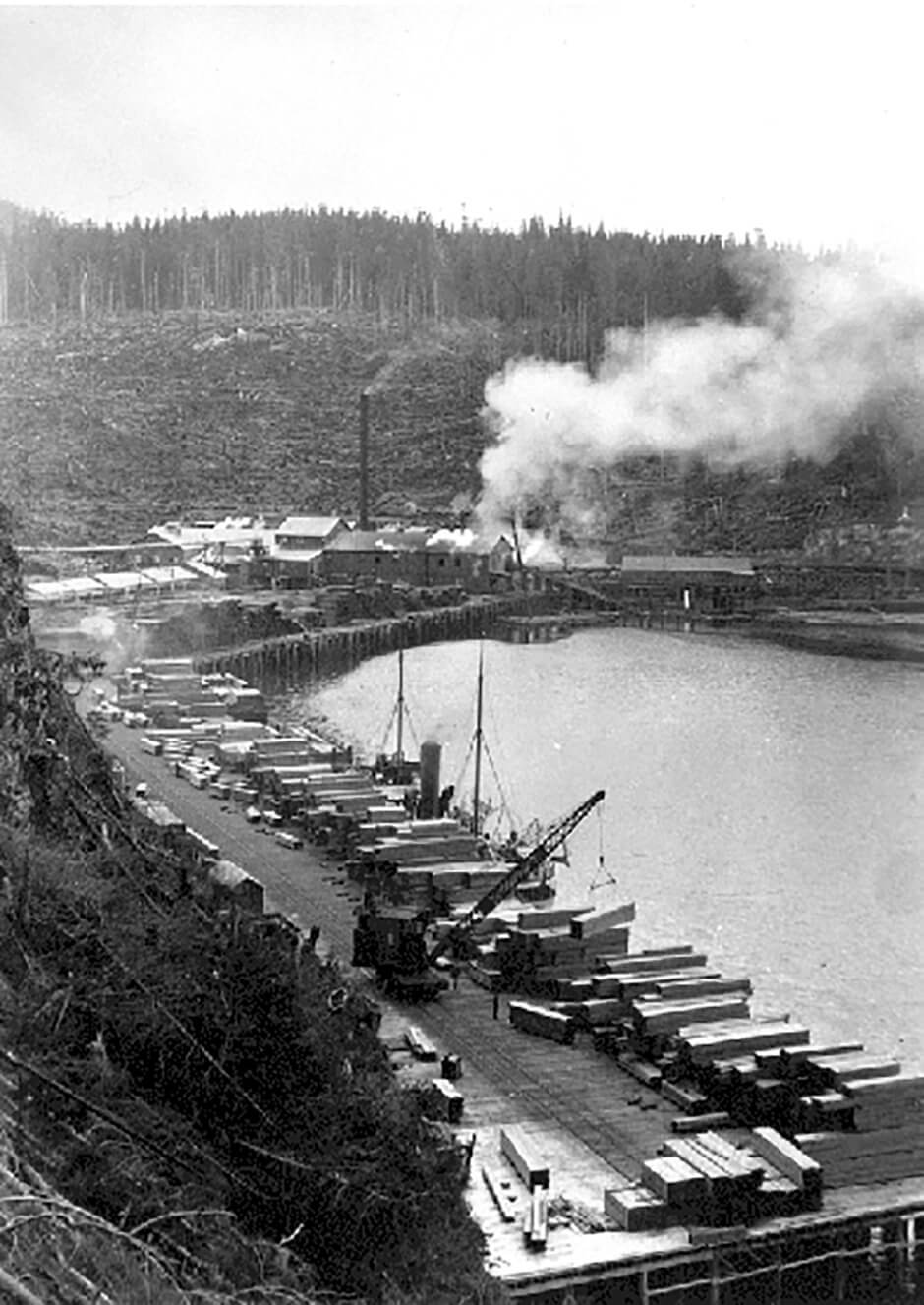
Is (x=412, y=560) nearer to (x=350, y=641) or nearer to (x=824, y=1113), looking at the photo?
(x=350, y=641)

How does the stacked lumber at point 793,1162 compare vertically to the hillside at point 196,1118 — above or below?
below

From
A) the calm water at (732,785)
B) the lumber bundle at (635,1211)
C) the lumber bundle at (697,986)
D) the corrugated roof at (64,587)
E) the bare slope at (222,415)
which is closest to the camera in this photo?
the lumber bundle at (635,1211)

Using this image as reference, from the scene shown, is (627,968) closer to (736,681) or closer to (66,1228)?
(66,1228)

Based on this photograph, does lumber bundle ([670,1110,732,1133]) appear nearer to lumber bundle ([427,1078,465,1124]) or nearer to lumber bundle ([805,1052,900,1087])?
lumber bundle ([805,1052,900,1087])

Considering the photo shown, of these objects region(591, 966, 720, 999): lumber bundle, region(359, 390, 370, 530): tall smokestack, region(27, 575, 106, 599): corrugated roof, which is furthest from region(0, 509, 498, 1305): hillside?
region(359, 390, 370, 530): tall smokestack

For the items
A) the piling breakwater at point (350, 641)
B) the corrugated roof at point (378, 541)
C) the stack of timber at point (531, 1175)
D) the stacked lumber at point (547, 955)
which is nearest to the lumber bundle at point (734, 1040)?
the stack of timber at point (531, 1175)

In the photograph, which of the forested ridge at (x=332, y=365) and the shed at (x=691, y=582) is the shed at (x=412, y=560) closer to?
the shed at (x=691, y=582)
